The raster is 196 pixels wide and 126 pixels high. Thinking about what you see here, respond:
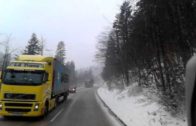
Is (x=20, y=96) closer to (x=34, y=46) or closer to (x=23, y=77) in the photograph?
(x=23, y=77)

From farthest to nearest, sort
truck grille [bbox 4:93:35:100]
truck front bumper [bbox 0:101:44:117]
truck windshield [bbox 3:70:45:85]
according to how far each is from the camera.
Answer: truck windshield [bbox 3:70:45:85], truck grille [bbox 4:93:35:100], truck front bumper [bbox 0:101:44:117]

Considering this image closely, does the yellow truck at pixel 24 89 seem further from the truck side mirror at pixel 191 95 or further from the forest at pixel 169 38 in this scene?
the truck side mirror at pixel 191 95

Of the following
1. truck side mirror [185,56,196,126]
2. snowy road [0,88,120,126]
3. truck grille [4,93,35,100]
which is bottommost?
snowy road [0,88,120,126]

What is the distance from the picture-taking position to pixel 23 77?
1841cm

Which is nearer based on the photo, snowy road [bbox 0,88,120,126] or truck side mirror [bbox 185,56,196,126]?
truck side mirror [bbox 185,56,196,126]

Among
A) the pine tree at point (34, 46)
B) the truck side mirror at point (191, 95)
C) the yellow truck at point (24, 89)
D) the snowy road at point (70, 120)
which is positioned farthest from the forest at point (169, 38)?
the pine tree at point (34, 46)

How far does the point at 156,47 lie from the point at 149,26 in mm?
1256

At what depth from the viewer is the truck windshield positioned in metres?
18.2

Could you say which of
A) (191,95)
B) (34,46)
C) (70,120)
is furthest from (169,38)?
(34,46)

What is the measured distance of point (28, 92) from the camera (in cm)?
1783

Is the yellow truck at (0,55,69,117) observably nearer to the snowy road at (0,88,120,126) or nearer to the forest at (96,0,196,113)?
the snowy road at (0,88,120,126)

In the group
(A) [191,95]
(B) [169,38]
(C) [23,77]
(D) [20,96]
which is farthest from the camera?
(C) [23,77]

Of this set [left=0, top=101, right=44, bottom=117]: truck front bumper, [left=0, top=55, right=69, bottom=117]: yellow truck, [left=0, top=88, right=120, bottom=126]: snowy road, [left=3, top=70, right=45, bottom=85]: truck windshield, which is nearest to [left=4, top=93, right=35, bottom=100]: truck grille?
[left=0, top=55, right=69, bottom=117]: yellow truck

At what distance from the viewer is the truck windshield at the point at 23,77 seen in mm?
18219
